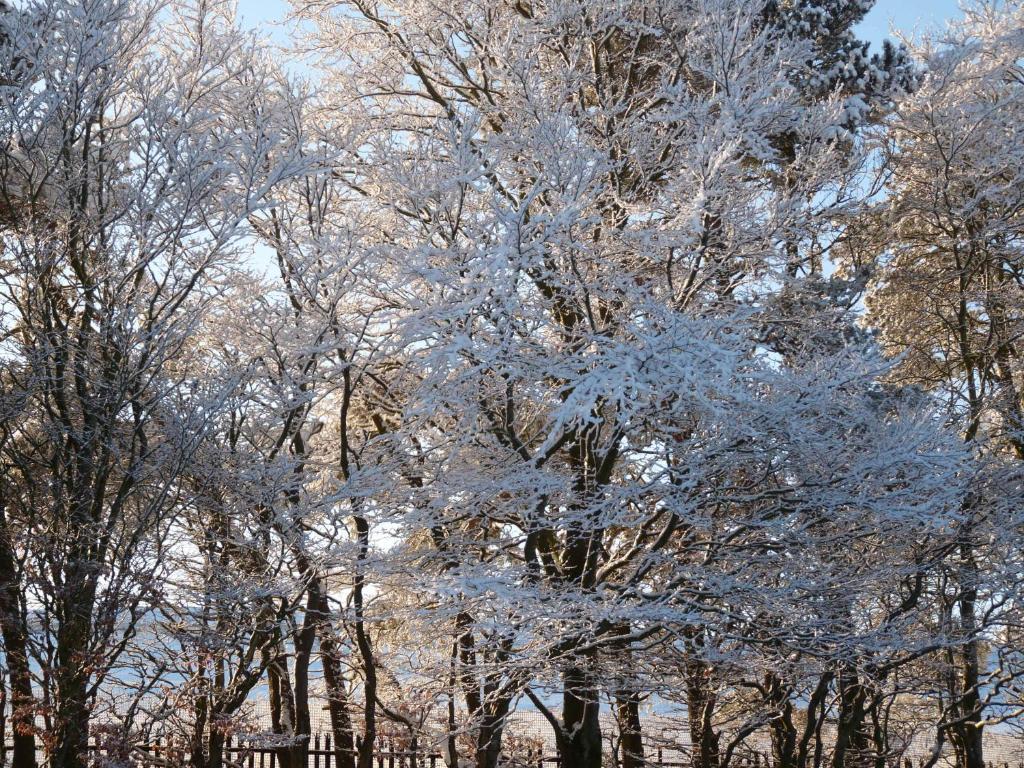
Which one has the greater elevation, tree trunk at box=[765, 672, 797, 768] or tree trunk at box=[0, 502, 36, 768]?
tree trunk at box=[0, 502, 36, 768]

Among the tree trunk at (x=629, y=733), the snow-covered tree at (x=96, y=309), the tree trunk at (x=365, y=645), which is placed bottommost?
the tree trunk at (x=629, y=733)

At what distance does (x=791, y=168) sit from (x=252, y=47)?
238 inches

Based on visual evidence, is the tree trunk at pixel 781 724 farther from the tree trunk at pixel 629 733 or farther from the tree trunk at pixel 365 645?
the tree trunk at pixel 365 645

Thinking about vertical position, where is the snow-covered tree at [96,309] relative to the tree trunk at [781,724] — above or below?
above

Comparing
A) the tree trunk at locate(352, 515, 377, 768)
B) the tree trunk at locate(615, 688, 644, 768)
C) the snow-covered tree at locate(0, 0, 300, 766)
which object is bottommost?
the tree trunk at locate(615, 688, 644, 768)

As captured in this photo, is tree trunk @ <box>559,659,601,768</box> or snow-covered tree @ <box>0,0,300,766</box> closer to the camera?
snow-covered tree @ <box>0,0,300,766</box>

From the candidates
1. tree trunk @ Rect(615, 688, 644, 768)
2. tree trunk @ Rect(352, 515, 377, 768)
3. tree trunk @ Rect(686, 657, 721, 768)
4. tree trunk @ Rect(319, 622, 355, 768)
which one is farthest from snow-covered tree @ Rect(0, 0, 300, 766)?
tree trunk @ Rect(615, 688, 644, 768)

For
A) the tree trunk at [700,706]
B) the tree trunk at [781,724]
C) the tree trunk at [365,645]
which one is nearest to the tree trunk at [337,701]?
the tree trunk at [365,645]

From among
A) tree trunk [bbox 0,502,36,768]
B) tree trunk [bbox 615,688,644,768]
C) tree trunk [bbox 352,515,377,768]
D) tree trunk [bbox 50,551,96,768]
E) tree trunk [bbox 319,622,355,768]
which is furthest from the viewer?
tree trunk [bbox 615,688,644,768]

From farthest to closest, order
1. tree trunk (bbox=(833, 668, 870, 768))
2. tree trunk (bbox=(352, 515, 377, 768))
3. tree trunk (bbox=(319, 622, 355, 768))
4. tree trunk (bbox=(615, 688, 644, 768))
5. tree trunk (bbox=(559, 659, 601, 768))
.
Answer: tree trunk (bbox=(615, 688, 644, 768)), tree trunk (bbox=(319, 622, 355, 768)), tree trunk (bbox=(833, 668, 870, 768)), tree trunk (bbox=(559, 659, 601, 768)), tree trunk (bbox=(352, 515, 377, 768))

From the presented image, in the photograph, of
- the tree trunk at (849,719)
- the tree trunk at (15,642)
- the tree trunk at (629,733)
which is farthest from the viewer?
the tree trunk at (629,733)

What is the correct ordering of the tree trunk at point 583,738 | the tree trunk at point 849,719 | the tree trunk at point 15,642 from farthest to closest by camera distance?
the tree trunk at point 849,719, the tree trunk at point 583,738, the tree trunk at point 15,642

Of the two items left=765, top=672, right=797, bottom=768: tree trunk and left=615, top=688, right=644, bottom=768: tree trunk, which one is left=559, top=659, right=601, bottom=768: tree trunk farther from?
left=765, top=672, right=797, bottom=768: tree trunk

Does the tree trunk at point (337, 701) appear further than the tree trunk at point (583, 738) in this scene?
Yes
